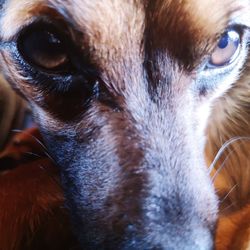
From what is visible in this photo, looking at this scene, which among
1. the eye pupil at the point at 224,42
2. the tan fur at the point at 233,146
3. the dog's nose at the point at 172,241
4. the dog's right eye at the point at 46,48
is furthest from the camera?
the tan fur at the point at 233,146

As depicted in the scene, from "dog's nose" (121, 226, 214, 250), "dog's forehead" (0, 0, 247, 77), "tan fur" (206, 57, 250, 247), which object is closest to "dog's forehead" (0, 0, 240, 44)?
"dog's forehead" (0, 0, 247, 77)

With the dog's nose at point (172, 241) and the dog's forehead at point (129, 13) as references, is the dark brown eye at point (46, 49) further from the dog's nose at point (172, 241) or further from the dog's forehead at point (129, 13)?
the dog's nose at point (172, 241)

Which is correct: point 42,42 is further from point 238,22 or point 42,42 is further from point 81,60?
point 238,22

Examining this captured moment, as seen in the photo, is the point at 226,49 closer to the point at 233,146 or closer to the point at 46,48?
the point at 46,48

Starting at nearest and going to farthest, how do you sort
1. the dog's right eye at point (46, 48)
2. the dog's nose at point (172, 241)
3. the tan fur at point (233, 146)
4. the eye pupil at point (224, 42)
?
the dog's nose at point (172, 241) < the dog's right eye at point (46, 48) < the eye pupil at point (224, 42) < the tan fur at point (233, 146)

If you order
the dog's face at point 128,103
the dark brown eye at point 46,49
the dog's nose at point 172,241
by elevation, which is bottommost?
the dog's nose at point 172,241

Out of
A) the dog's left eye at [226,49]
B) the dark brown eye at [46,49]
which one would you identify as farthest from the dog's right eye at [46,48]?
the dog's left eye at [226,49]

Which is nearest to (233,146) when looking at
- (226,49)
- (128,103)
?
(226,49)
